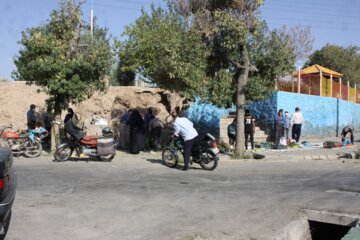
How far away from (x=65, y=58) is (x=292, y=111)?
1308 centimetres

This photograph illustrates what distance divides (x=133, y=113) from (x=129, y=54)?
394cm

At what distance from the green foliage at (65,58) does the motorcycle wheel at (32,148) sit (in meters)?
1.89

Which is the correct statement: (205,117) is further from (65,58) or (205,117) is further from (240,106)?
(65,58)

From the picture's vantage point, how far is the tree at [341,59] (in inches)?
2153

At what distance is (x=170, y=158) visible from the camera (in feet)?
44.7

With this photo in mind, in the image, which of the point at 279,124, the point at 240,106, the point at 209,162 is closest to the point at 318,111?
the point at 279,124

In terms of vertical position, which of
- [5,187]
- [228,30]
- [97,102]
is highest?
[228,30]

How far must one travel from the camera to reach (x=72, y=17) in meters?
16.2

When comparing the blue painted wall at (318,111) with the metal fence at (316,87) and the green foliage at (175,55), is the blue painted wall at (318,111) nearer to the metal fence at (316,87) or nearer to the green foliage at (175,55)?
the metal fence at (316,87)

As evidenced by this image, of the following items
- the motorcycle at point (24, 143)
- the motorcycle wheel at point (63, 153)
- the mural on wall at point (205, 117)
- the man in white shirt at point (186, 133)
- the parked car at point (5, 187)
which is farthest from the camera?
the mural on wall at point (205, 117)

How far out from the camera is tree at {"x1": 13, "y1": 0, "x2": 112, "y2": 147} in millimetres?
15523

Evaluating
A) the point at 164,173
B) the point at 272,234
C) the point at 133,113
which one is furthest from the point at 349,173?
the point at 133,113

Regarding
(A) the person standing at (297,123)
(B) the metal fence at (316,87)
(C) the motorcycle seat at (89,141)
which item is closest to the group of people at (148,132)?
(C) the motorcycle seat at (89,141)

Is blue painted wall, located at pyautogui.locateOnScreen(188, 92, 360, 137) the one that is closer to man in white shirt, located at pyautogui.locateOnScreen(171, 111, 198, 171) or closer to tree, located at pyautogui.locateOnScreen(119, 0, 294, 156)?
tree, located at pyautogui.locateOnScreen(119, 0, 294, 156)
